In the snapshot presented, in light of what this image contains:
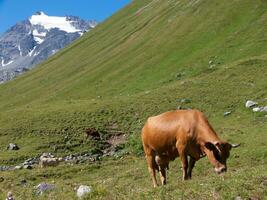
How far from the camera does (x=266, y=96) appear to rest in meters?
39.9

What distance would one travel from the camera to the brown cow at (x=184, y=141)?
16031 mm

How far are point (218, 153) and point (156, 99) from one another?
2926 centimetres

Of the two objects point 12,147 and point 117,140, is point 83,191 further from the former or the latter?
point 12,147

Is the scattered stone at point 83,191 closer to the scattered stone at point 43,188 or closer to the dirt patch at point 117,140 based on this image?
the scattered stone at point 43,188

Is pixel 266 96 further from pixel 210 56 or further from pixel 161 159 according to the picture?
pixel 210 56

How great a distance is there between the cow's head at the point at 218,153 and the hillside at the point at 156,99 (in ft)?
1.33

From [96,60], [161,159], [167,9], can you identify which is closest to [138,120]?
[161,159]

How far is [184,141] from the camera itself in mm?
16766

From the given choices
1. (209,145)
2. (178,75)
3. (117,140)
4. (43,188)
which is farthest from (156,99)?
(209,145)

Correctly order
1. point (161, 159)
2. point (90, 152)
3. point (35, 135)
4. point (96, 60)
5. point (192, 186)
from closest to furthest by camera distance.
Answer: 1. point (192, 186)
2. point (161, 159)
3. point (90, 152)
4. point (35, 135)
5. point (96, 60)

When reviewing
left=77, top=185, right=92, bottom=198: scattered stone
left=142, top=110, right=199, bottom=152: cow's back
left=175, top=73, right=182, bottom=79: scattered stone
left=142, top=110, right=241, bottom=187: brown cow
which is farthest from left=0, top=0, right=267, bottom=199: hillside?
left=142, top=110, right=199, bottom=152: cow's back

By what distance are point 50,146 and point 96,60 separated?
7469 centimetres

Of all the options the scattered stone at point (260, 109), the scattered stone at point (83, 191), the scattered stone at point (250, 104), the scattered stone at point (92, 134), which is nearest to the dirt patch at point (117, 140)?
the scattered stone at point (92, 134)

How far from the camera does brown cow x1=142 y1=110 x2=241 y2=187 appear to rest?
1603 cm
